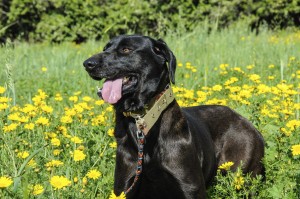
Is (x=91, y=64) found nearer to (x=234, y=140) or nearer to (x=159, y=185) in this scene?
(x=159, y=185)

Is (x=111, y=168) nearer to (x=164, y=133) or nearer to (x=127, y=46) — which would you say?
(x=164, y=133)

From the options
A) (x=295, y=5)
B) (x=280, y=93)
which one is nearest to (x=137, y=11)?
(x=295, y=5)

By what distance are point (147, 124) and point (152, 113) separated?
84 millimetres

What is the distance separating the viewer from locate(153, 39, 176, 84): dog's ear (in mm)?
3367

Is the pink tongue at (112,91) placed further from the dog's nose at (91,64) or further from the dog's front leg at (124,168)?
the dog's front leg at (124,168)

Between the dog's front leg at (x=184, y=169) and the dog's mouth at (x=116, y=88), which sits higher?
the dog's mouth at (x=116, y=88)

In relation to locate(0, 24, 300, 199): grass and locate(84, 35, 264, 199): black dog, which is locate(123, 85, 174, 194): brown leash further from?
locate(0, 24, 300, 199): grass

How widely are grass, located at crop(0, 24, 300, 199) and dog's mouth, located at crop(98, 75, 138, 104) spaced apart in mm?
421

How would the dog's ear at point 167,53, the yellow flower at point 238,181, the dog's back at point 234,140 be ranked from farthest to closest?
the dog's back at point 234,140 < the dog's ear at point 167,53 < the yellow flower at point 238,181

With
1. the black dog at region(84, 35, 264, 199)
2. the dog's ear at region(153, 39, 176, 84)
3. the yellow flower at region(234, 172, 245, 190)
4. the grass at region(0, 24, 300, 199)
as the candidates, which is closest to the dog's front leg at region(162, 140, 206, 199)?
the black dog at region(84, 35, 264, 199)

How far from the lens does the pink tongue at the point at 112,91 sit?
319 centimetres

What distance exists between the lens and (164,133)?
3.32 m

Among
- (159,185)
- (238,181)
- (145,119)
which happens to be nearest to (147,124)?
(145,119)

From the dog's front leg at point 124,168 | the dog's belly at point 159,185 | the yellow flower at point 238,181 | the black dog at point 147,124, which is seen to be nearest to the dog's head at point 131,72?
the black dog at point 147,124
